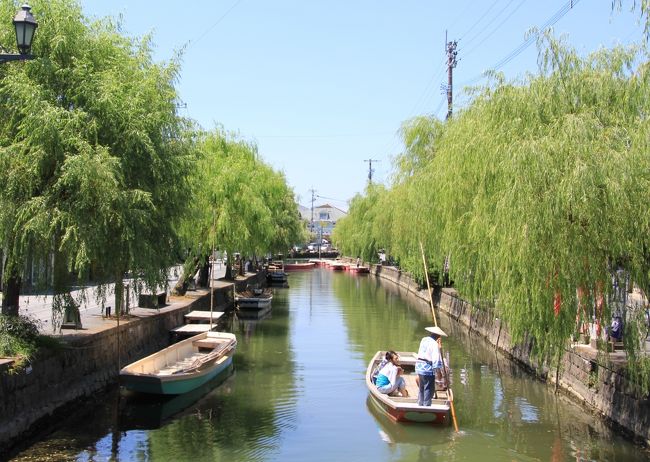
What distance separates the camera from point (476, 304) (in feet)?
70.8

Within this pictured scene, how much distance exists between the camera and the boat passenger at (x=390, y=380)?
1393 cm

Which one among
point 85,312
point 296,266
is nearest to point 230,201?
point 85,312

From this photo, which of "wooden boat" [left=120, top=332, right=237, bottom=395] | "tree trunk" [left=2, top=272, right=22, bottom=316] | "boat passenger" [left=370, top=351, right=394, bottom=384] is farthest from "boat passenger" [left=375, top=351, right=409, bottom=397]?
"tree trunk" [left=2, top=272, right=22, bottom=316]

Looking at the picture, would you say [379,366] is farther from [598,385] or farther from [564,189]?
[564,189]

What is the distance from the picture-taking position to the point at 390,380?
14.0 meters

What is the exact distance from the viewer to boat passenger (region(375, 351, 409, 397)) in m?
13.9

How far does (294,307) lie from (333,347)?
12.8 metres

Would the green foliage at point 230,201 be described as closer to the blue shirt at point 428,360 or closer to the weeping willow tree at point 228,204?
the weeping willow tree at point 228,204

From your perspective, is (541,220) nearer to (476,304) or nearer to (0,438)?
(0,438)

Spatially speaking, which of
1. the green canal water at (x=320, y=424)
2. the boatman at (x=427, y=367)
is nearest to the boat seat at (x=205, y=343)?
the green canal water at (x=320, y=424)

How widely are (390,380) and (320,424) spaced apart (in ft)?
5.74

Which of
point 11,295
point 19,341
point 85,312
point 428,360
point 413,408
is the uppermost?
point 11,295

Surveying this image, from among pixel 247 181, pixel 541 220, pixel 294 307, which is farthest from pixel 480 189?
pixel 294 307

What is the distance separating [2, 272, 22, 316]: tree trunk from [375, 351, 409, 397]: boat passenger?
24.5 feet
